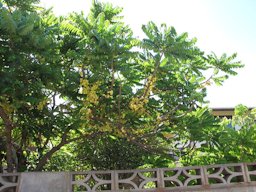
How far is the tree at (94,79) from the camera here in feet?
16.0

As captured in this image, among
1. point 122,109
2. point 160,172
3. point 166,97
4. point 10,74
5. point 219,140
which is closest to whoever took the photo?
point 10,74

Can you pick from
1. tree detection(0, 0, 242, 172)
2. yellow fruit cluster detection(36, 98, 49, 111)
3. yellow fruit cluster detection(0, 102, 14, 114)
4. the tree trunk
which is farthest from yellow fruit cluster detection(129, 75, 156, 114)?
the tree trunk

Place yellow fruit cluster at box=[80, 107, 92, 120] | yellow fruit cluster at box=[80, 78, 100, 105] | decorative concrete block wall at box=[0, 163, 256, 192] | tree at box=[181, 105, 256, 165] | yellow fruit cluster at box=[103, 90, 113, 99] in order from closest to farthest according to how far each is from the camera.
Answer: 1. decorative concrete block wall at box=[0, 163, 256, 192]
2. yellow fruit cluster at box=[80, 78, 100, 105]
3. yellow fruit cluster at box=[103, 90, 113, 99]
4. yellow fruit cluster at box=[80, 107, 92, 120]
5. tree at box=[181, 105, 256, 165]

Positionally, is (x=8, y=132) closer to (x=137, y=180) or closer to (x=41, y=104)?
(x=41, y=104)

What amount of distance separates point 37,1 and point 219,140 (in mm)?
5198

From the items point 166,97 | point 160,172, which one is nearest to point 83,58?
point 166,97

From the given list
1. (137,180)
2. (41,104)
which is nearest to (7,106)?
(41,104)

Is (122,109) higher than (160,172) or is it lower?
higher

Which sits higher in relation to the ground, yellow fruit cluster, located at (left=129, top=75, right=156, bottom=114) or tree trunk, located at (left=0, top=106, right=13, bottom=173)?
yellow fruit cluster, located at (left=129, top=75, right=156, bottom=114)

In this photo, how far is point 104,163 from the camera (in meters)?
7.37

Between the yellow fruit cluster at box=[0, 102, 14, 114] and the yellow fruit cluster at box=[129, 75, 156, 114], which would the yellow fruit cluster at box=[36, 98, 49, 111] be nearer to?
the yellow fruit cluster at box=[0, 102, 14, 114]

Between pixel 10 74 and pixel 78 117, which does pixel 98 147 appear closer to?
pixel 78 117

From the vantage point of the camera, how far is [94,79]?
561cm

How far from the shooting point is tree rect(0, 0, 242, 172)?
488cm
